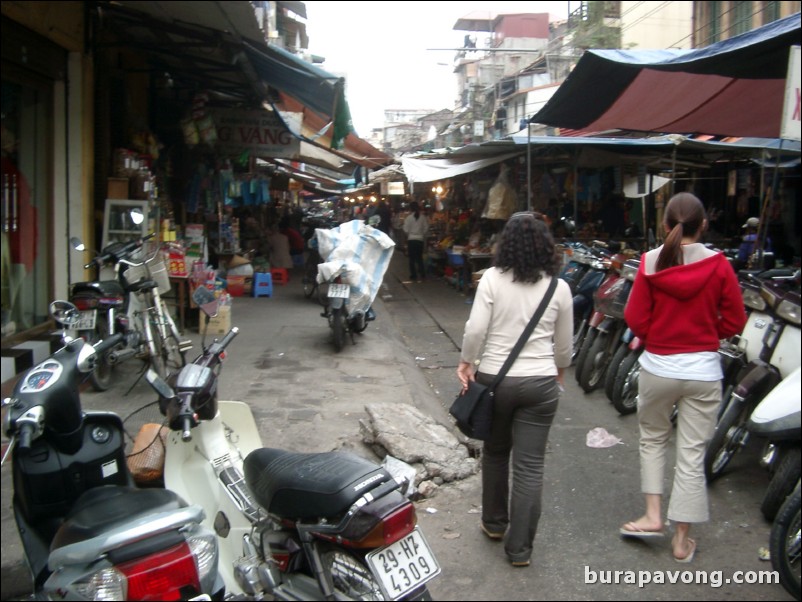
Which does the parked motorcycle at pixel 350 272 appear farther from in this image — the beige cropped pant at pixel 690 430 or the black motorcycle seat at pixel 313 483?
the black motorcycle seat at pixel 313 483

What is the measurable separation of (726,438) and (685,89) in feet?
12.1

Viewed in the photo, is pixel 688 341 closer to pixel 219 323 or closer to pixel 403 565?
pixel 403 565

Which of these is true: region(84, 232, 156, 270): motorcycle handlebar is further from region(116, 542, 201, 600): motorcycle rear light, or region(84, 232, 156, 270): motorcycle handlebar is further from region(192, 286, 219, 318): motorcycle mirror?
region(116, 542, 201, 600): motorcycle rear light

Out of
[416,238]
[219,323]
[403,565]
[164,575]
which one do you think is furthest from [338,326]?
[416,238]

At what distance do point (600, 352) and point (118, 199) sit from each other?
17.1 ft

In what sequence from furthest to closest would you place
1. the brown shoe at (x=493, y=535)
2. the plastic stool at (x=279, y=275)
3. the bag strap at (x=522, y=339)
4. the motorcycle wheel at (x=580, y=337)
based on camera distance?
the plastic stool at (x=279, y=275) → the motorcycle wheel at (x=580, y=337) → the brown shoe at (x=493, y=535) → the bag strap at (x=522, y=339)

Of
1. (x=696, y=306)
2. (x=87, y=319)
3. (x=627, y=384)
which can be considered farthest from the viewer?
(x=87, y=319)

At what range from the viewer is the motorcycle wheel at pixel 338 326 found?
843 cm

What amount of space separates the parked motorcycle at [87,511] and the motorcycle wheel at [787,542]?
94.8 inches

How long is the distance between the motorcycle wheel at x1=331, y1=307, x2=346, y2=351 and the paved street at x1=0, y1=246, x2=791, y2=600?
15 centimetres

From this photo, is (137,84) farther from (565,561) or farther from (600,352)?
(565,561)

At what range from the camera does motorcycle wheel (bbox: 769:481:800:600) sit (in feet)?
10.2

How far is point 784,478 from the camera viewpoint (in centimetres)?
363

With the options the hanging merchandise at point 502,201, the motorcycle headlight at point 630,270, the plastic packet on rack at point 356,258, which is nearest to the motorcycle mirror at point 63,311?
the motorcycle headlight at point 630,270
